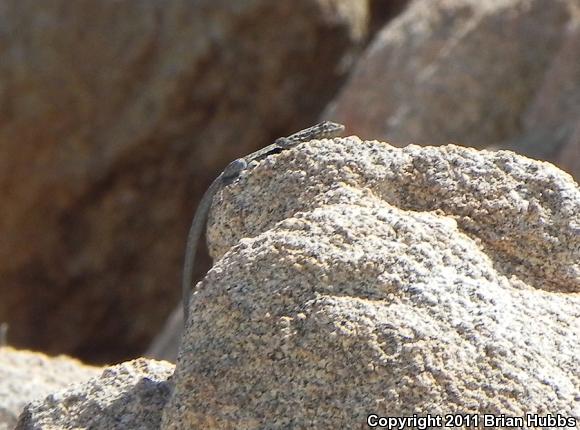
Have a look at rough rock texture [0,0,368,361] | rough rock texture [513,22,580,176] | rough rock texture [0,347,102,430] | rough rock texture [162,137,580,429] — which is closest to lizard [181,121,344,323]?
rough rock texture [162,137,580,429]

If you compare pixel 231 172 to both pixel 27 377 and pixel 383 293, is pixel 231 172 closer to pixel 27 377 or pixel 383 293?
pixel 383 293

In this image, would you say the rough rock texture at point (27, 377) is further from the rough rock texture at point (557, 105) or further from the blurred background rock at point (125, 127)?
the blurred background rock at point (125, 127)

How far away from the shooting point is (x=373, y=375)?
71.6 inches

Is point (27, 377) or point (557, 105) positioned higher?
point (557, 105)

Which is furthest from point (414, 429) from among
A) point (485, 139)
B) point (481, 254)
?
point (485, 139)

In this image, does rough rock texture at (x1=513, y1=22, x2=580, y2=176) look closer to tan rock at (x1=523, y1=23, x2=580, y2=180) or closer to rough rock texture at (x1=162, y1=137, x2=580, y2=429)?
tan rock at (x1=523, y1=23, x2=580, y2=180)

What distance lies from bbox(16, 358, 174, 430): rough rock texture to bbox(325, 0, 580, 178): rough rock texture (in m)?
2.86

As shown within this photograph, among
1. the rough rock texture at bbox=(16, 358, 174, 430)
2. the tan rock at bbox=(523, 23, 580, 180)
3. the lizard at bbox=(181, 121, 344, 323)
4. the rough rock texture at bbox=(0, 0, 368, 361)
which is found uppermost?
the rough rock texture at bbox=(0, 0, 368, 361)

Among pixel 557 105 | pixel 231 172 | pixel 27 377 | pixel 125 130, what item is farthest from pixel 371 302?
pixel 125 130

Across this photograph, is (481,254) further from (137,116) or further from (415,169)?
(137,116)

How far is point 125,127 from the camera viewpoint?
6875 mm

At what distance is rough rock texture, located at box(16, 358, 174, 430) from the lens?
210cm

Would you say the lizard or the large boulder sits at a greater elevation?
the lizard

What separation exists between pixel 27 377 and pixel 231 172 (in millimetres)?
1245
